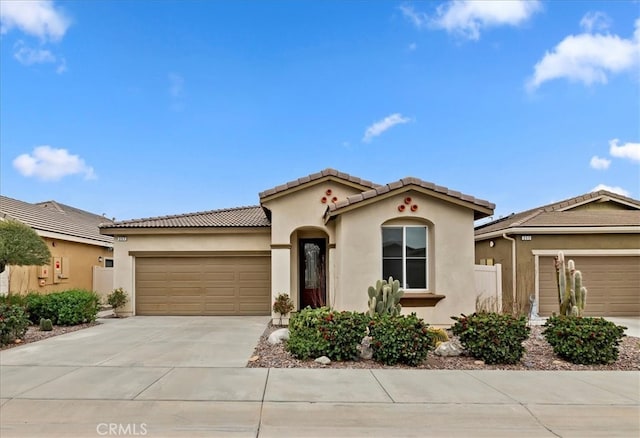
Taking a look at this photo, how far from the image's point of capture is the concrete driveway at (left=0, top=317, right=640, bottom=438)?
16.9ft

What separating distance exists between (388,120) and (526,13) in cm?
865

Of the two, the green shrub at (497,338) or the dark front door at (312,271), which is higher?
the dark front door at (312,271)

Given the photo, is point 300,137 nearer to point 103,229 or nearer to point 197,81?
point 197,81

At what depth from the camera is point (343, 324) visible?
8.45 m

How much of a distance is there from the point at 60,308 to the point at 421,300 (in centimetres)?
1072

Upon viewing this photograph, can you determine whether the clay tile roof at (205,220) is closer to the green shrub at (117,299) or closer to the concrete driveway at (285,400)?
the green shrub at (117,299)

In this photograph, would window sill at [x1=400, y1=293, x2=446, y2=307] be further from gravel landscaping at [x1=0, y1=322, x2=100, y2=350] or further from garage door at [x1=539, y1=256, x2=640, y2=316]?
gravel landscaping at [x1=0, y1=322, x2=100, y2=350]

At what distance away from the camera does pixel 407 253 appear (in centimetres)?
1170

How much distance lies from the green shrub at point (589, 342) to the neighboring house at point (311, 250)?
3.04 meters

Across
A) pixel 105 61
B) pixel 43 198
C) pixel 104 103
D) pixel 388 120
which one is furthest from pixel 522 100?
Answer: pixel 43 198

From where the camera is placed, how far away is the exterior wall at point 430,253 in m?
11.3

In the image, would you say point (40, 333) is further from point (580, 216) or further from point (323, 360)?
point (580, 216)

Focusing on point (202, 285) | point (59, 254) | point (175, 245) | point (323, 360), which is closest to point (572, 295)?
point (323, 360)

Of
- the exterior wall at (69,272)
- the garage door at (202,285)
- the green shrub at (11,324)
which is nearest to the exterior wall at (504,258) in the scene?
the garage door at (202,285)
